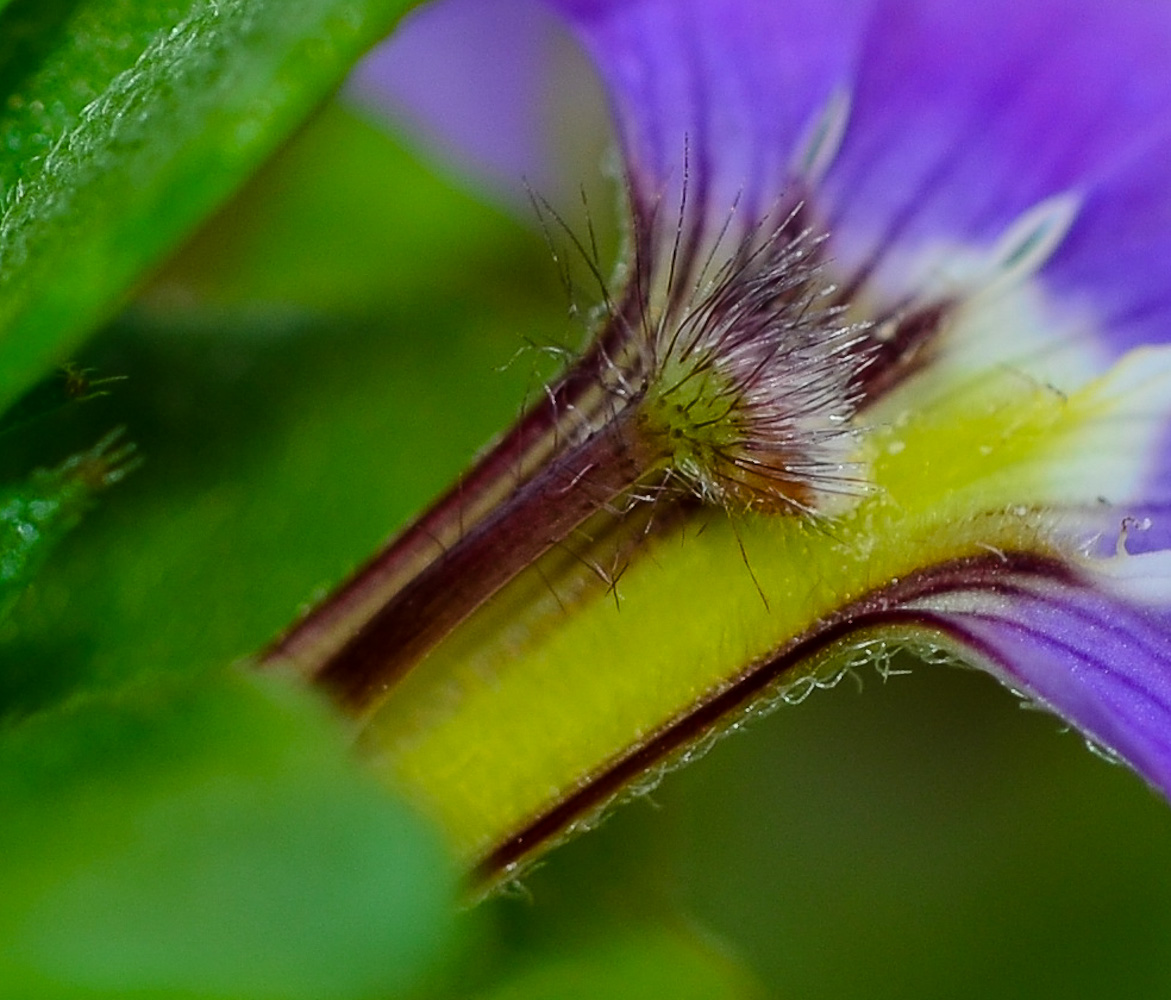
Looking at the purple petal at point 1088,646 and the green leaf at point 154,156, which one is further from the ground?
the green leaf at point 154,156

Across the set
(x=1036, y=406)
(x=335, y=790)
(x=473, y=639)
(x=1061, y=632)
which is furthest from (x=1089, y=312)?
(x=335, y=790)

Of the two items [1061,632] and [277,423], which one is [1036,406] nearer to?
[1061,632]

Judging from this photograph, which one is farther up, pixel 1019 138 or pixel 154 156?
pixel 1019 138

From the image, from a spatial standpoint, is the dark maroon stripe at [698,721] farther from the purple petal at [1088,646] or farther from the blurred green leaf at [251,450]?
the blurred green leaf at [251,450]

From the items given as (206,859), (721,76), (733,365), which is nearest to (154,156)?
(206,859)

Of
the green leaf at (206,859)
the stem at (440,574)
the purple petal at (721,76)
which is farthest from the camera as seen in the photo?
the purple petal at (721,76)

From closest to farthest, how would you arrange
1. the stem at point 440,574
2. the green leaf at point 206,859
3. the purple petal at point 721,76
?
1. the green leaf at point 206,859
2. the stem at point 440,574
3. the purple petal at point 721,76

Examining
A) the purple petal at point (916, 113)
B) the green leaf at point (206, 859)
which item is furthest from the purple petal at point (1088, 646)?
the green leaf at point (206, 859)

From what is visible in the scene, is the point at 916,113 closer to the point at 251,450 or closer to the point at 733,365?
the point at 733,365
